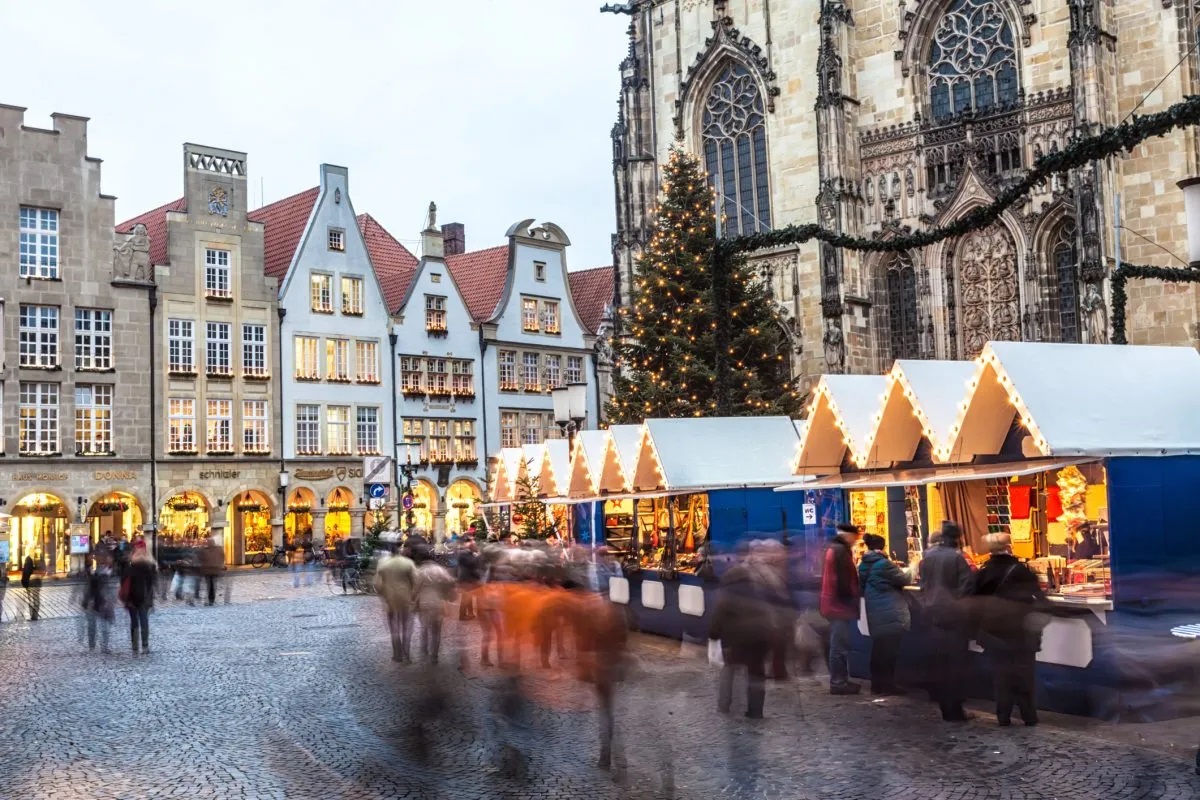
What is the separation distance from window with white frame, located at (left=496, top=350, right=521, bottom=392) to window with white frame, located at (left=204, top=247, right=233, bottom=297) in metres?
12.2

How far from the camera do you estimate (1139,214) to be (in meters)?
37.1

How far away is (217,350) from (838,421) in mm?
33069

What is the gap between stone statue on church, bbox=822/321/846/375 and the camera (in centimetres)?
4223

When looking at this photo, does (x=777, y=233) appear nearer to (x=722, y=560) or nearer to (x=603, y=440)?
(x=722, y=560)

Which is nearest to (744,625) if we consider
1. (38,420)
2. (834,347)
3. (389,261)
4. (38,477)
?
(834,347)

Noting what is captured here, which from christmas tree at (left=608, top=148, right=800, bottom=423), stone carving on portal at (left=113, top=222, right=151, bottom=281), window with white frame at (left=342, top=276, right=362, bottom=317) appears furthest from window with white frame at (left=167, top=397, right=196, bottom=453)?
christmas tree at (left=608, top=148, right=800, bottom=423)

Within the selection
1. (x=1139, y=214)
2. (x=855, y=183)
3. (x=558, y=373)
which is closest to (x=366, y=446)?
(x=558, y=373)

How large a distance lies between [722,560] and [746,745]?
7.13m

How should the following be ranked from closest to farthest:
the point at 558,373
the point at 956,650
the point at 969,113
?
the point at 956,650 → the point at 969,113 → the point at 558,373

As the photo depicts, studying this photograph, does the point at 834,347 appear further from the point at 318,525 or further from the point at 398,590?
the point at 398,590

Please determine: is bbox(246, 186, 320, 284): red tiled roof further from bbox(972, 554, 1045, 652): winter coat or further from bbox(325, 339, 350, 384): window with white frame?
bbox(972, 554, 1045, 652): winter coat

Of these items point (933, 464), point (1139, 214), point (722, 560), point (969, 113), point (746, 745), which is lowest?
point (746, 745)

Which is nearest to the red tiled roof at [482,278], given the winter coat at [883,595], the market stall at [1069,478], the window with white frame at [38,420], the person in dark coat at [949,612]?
the window with white frame at [38,420]

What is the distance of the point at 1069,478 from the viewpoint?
1606 cm
